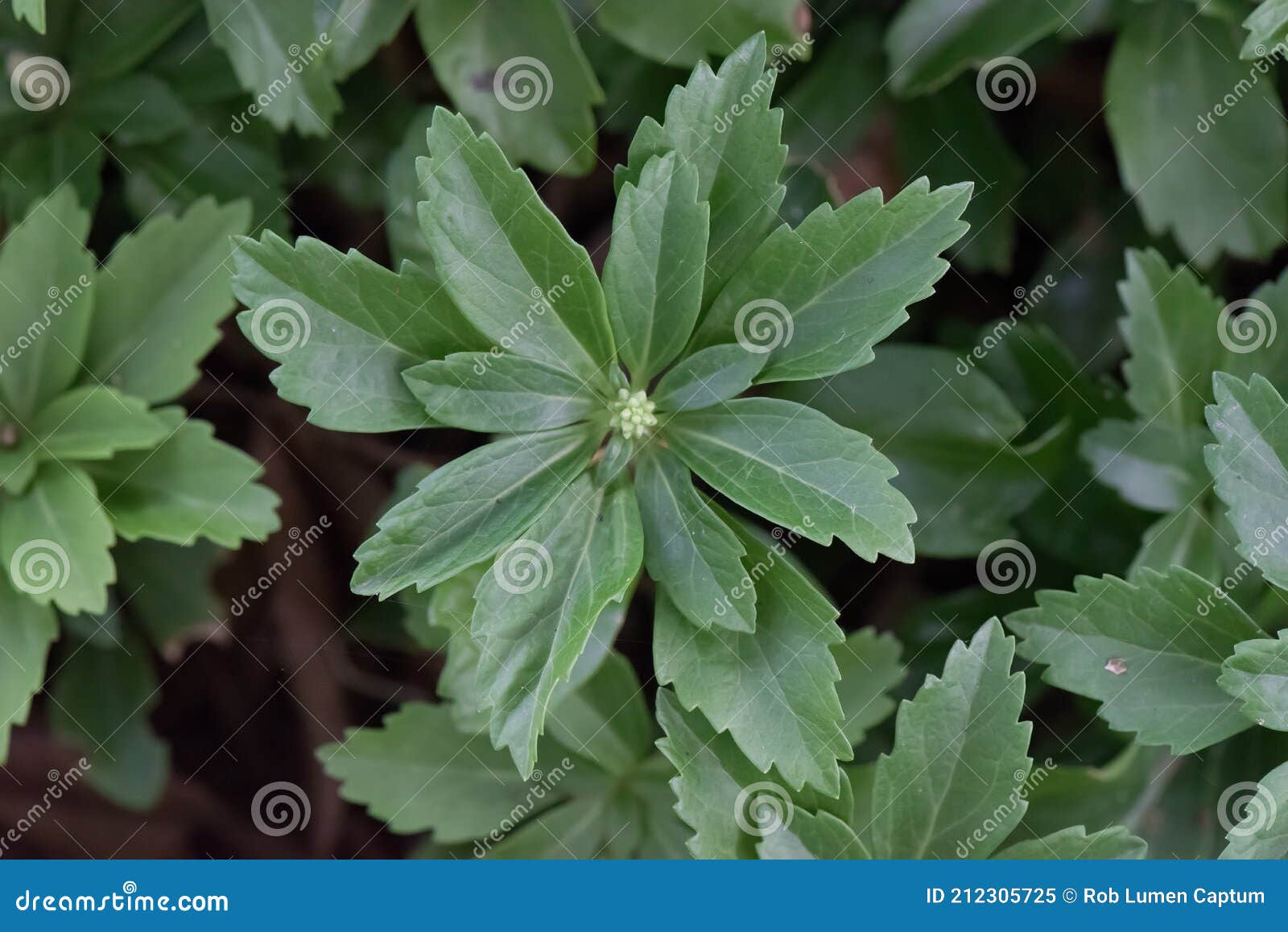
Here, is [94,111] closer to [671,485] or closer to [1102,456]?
[671,485]

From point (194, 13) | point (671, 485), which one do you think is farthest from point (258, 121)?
point (671, 485)

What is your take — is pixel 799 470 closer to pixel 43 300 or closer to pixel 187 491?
pixel 187 491

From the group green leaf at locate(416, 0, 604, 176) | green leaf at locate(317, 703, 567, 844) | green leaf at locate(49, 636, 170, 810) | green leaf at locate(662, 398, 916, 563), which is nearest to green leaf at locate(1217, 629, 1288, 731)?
green leaf at locate(662, 398, 916, 563)

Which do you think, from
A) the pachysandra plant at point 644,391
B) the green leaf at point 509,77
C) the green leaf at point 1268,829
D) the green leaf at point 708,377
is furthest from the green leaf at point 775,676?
the green leaf at point 509,77

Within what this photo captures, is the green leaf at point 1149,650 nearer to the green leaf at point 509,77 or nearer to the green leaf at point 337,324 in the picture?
the green leaf at point 337,324

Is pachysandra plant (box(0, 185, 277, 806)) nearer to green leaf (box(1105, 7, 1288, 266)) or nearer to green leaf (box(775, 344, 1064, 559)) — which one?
green leaf (box(775, 344, 1064, 559))

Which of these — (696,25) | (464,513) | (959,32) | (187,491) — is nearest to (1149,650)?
(464,513)
